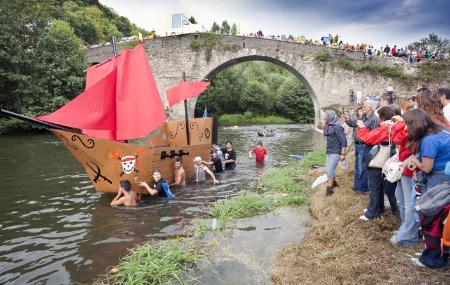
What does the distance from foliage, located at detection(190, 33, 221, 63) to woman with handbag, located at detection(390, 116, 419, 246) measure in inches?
919

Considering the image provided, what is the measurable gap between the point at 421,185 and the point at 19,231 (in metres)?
6.82

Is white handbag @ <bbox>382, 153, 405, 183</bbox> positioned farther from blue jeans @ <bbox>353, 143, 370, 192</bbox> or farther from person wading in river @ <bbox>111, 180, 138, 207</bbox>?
person wading in river @ <bbox>111, 180, 138, 207</bbox>

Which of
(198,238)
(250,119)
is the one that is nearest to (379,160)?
(198,238)

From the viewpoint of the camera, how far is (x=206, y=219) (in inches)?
273

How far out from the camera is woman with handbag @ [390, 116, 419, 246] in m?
4.18

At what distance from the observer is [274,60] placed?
2662 centimetres

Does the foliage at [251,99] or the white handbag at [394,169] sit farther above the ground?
the foliage at [251,99]

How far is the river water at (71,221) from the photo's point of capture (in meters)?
5.18

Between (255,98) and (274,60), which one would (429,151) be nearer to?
(274,60)

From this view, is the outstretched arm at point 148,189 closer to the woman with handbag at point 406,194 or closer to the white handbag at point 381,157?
the white handbag at point 381,157

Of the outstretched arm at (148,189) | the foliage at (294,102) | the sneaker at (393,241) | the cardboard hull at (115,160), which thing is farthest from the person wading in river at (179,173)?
the foliage at (294,102)

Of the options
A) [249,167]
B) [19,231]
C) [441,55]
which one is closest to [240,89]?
[441,55]

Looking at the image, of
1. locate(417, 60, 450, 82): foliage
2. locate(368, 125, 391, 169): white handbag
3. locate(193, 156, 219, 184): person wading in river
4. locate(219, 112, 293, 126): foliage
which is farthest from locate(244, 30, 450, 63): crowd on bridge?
locate(368, 125, 391, 169): white handbag

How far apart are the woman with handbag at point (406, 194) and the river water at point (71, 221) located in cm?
376
